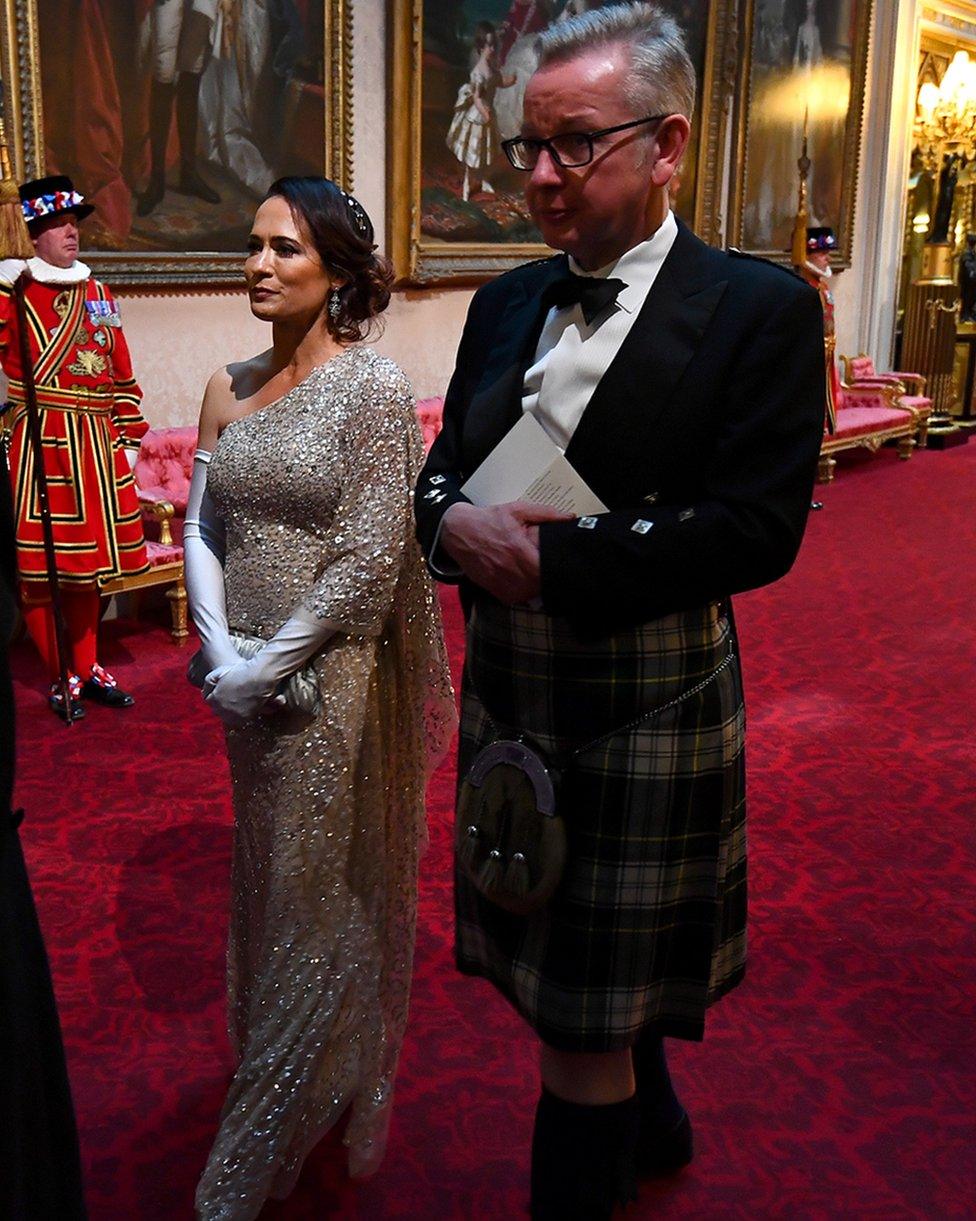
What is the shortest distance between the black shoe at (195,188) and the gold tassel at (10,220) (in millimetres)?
2217

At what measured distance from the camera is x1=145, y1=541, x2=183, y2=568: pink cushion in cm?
582

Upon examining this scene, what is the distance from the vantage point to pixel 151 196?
635 cm

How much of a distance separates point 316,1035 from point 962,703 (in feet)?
12.3

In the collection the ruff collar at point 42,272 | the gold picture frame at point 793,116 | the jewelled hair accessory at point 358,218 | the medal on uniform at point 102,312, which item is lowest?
the medal on uniform at point 102,312

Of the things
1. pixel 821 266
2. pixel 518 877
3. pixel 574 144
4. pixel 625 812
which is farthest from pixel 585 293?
pixel 821 266

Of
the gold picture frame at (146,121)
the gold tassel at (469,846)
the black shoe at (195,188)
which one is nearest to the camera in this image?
the gold tassel at (469,846)

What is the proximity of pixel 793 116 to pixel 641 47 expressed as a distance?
10.2 metres

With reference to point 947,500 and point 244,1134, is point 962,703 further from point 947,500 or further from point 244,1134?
point 947,500

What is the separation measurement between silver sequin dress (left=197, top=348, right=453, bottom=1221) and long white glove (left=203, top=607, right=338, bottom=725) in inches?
1.6

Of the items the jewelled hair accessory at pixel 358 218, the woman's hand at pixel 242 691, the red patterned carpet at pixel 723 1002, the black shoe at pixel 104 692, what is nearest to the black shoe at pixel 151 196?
the red patterned carpet at pixel 723 1002

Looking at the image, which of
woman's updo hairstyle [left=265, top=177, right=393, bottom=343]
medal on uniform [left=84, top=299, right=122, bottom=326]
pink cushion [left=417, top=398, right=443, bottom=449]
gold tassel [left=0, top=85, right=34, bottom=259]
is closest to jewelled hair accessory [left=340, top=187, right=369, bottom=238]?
woman's updo hairstyle [left=265, top=177, right=393, bottom=343]

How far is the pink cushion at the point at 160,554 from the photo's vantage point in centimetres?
582

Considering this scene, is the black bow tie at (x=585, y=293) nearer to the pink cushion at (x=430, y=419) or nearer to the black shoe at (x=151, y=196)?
the black shoe at (x=151, y=196)

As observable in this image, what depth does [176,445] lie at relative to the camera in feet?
21.4
